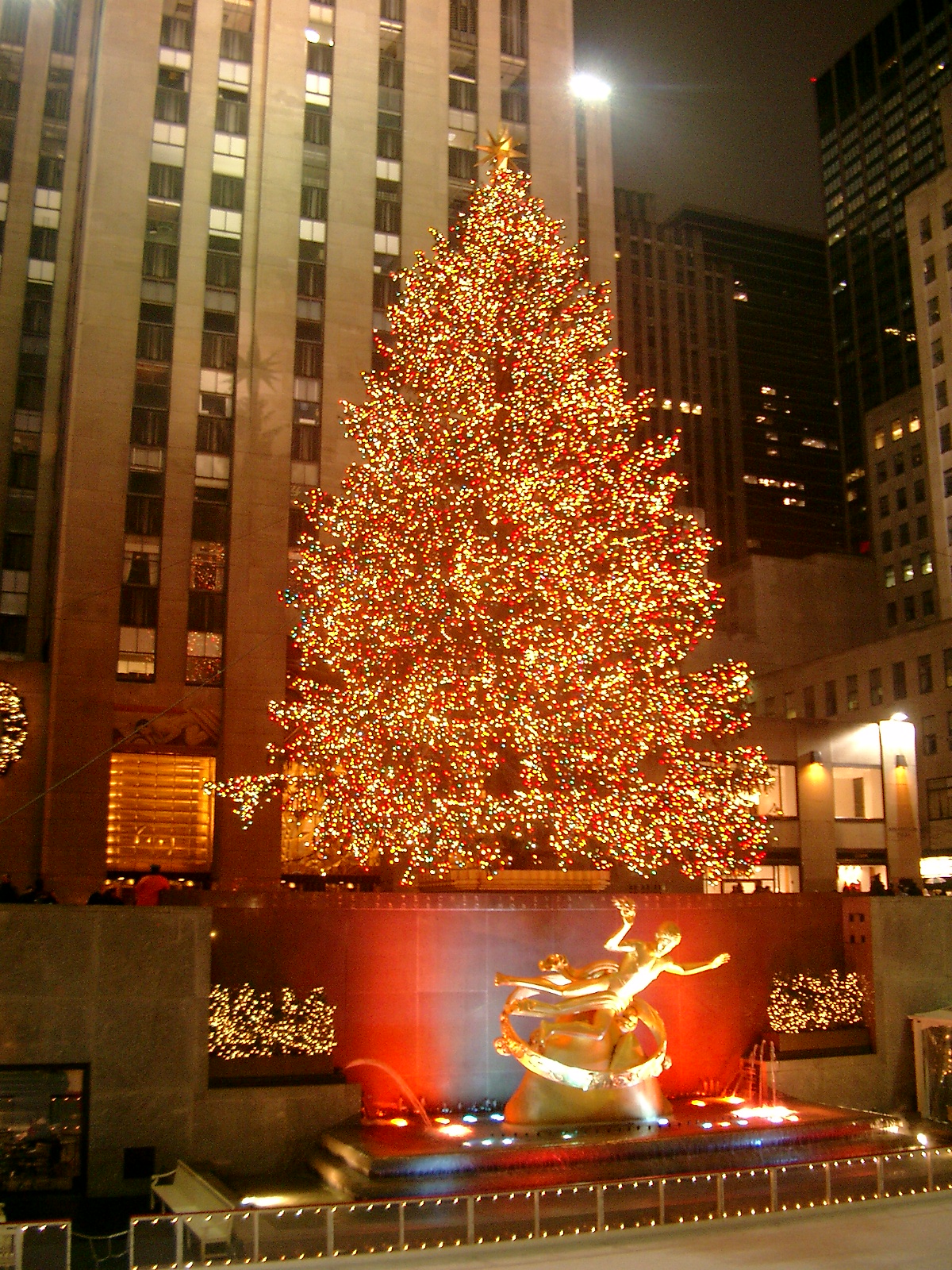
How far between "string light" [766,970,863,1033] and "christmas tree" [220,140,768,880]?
361 cm

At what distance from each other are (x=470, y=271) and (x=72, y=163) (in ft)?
94.5

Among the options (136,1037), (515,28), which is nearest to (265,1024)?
(136,1037)

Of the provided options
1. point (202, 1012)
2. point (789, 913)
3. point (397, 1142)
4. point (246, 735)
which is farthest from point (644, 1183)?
point (246, 735)

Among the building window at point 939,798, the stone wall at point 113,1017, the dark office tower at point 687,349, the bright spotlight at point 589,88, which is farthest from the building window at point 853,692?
the dark office tower at point 687,349

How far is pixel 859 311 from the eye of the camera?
488 feet

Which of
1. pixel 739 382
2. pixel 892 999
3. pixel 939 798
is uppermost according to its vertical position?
pixel 739 382

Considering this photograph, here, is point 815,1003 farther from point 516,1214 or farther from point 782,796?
point 782,796

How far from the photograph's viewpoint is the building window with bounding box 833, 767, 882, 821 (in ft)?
153

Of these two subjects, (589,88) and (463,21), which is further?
(589,88)

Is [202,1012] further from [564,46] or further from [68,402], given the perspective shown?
[564,46]

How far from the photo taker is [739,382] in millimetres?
152500

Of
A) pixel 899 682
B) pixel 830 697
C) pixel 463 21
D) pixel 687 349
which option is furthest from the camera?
pixel 687 349

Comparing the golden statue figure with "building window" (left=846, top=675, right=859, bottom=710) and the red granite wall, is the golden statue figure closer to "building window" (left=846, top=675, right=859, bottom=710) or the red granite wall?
the red granite wall

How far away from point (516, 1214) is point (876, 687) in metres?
56.7
